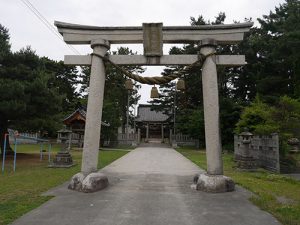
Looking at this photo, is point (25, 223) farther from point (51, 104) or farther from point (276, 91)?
point (276, 91)

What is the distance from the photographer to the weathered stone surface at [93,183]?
706cm

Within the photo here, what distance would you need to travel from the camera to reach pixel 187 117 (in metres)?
34.7

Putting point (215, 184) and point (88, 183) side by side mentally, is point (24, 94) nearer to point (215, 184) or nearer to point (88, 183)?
point (88, 183)

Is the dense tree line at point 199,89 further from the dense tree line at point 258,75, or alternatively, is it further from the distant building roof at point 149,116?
the distant building roof at point 149,116

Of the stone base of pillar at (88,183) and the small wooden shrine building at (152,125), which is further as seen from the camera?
the small wooden shrine building at (152,125)

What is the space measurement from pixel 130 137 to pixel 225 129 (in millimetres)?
16105

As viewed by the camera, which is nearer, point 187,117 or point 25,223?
point 25,223

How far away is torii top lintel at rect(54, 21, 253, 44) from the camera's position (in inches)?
311

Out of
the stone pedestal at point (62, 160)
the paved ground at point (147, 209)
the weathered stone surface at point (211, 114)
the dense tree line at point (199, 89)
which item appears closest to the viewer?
the paved ground at point (147, 209)

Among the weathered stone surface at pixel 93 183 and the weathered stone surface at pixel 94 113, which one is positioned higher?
the weathered stone surface at pixel 94 113

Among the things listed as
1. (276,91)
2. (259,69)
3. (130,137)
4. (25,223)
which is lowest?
(25,223)

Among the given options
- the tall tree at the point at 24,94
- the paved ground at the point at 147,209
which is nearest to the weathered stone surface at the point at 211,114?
the paved ground at the point at 147,209

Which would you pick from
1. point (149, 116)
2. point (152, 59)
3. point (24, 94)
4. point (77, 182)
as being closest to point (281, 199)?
point (152, 59)

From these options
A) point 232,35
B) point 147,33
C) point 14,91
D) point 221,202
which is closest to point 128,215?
point 221,202
